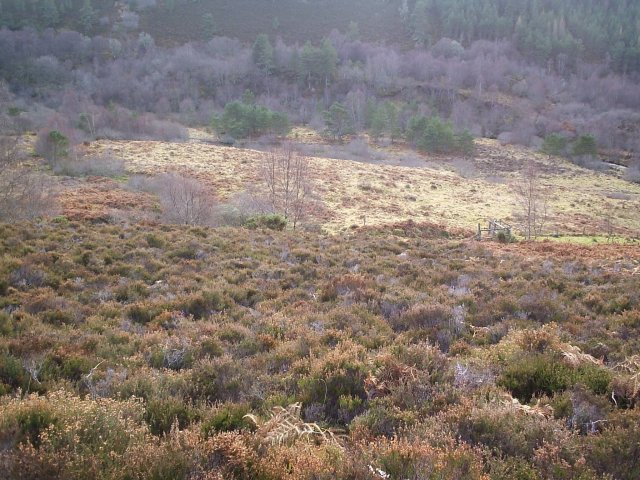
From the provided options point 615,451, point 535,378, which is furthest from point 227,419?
point 535,378

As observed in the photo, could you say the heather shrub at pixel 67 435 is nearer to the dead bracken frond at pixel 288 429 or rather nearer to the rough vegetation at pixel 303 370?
the rough vegetation at pixel 303 370

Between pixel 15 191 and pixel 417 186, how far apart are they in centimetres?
3307

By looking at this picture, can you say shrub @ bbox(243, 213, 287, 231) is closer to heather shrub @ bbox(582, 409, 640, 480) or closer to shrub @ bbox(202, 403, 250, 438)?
shrub @ bbox(202, 403, 250, 438)

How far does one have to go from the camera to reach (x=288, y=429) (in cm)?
380

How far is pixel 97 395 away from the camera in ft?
14.1

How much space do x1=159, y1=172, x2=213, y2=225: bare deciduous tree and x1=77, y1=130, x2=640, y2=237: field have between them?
18.2 ft

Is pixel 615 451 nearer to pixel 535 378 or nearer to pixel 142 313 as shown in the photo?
pixel 535 378

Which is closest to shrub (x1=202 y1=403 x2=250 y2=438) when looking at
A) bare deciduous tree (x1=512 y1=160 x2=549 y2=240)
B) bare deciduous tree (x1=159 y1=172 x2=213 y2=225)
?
bare deciduous tree (x1=159 y1=172 x2=213 y2=225)

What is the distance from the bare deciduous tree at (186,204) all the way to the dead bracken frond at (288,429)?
69.0ft

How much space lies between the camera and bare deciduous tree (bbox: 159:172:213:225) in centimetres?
2462

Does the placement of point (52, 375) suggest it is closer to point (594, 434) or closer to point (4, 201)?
point (594, 434)

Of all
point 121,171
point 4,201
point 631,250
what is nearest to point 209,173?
point 121,171

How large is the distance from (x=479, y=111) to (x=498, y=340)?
89.2 m

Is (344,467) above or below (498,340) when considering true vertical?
above
